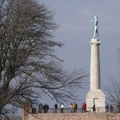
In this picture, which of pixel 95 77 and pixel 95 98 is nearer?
pixel 95 98

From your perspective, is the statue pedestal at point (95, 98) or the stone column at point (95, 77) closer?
the statue pedestal at point (95, 98)

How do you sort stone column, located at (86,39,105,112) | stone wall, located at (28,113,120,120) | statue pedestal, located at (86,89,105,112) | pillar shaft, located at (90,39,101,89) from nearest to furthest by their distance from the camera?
stone wall, located at (28,113,120,120)
statue pedestal, located at (86,89,105,112)
stone column, located at (86,39,105,112)
pillar shaft, located at (90,39,101,89)

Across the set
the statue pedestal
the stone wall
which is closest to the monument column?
the statue pedestal

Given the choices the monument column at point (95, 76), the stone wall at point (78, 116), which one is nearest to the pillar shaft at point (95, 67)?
the monument column at point (95, 76)

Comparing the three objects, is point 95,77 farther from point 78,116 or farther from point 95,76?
point 78,116

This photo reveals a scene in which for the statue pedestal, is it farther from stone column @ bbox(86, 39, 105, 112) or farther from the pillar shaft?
the pillar shaft

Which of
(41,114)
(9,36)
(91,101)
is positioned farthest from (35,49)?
(91,101)

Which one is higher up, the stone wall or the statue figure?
the statue figure

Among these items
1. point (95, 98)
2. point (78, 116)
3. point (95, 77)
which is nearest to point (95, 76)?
point (95, 77)

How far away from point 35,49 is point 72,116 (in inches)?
797

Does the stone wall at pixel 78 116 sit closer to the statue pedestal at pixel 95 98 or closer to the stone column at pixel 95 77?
the statue pedestal at pixel 95 98

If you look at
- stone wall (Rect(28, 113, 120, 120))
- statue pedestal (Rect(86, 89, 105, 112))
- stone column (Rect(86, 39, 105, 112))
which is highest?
stone column (Rect(86, 39, 105, 112))

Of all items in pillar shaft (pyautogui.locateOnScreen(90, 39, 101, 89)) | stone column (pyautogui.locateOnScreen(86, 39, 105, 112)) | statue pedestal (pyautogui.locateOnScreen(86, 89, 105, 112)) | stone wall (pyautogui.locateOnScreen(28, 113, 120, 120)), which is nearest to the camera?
stone wall (pyautogui.locateOnScreen(28, 113, 120, 120))

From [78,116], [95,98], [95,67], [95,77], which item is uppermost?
[95,67]
